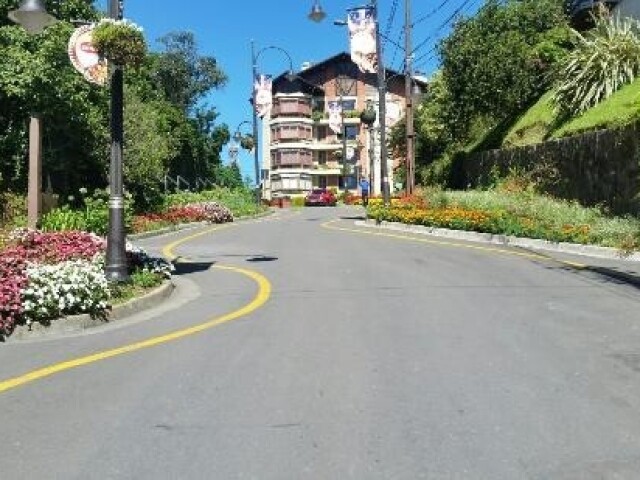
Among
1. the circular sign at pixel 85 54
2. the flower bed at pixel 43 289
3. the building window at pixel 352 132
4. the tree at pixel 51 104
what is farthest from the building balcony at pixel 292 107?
the flower bed at pixel 43 289

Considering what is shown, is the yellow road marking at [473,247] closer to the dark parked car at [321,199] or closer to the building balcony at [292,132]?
the dark parked car at [321,199]

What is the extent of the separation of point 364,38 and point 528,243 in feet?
46.7

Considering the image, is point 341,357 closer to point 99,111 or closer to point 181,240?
point 181,240

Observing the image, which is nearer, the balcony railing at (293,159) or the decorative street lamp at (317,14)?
the decorative street lamp at (317,14)

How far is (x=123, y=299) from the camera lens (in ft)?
37.9

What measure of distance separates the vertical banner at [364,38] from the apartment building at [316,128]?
66.7 metres

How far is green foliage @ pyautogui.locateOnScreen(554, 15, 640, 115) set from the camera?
2842cm

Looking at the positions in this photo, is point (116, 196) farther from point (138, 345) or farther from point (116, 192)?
point (138, 345)

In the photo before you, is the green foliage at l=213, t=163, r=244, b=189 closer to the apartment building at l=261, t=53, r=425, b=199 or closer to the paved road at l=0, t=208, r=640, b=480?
the apartment building at l=261, t=53, r=425, b=199

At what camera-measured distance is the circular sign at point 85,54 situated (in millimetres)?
12227

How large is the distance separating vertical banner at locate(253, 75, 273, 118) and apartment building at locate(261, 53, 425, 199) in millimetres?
46211

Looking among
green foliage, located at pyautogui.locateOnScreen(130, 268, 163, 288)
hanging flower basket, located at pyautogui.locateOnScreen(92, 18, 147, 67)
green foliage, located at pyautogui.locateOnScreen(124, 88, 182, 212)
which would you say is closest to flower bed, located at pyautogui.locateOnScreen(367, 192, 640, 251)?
green foliage, located at pyautogui.locateOnScreen(124, 88, 182, 212)

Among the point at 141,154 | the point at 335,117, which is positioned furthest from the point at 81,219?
the point at 335,117

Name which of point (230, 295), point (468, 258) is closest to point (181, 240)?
point (468, 258)
